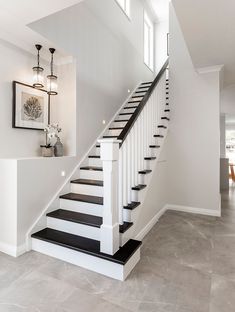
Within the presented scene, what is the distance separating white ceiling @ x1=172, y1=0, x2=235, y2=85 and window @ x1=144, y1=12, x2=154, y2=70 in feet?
13.5

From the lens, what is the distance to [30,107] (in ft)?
9.91

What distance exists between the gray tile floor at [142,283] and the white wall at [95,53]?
1902 millimetres

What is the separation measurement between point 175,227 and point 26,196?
7.48 feet

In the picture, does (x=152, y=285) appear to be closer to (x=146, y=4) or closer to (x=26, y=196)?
(x=26, y=196)

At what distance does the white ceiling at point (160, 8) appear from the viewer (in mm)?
6945

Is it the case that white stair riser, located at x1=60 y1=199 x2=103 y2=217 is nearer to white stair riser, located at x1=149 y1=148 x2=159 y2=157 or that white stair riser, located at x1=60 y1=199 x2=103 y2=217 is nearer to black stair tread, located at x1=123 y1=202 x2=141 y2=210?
black stair tread, located at x1=123 y1=202 x2=141 y2=210

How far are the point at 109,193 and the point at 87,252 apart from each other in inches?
26.4

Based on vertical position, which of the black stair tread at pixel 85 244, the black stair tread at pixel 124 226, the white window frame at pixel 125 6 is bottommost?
the black stair tread at pixel 85 244

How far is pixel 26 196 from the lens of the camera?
259cm

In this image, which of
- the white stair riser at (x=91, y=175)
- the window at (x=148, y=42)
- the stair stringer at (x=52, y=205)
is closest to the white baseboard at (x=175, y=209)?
A: the white stair riser at (x=91, y=175)

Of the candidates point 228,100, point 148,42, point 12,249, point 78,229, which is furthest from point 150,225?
point 148,42

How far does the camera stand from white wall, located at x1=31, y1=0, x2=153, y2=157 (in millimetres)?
3289

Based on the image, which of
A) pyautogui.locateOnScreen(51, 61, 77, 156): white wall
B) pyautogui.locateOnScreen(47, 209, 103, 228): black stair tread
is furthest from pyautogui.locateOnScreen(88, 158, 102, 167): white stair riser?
pyautogui.locateOnScreen(47, 209, 103, 228): black stair tread

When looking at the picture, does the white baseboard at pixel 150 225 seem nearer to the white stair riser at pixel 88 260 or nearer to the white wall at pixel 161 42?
the white stair riser at pixel 88 260
